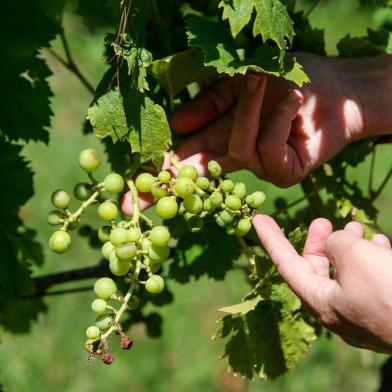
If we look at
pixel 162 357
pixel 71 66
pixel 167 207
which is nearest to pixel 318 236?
pixel 167 207

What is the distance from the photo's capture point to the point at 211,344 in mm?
3570

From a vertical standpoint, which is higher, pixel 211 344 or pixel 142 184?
pixel 142 184

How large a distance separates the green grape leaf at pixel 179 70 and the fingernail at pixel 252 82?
0.11 m

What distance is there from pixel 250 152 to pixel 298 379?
200 cm

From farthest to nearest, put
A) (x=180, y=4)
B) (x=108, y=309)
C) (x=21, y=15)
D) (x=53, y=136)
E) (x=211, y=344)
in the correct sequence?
(x=53, y=136), (x=211, y=344), (x=180, y=4), (x=21, y=15), (x=108, y=309)

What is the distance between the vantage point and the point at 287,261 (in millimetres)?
1345

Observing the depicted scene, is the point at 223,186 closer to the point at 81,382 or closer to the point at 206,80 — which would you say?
→ the point at 206,80

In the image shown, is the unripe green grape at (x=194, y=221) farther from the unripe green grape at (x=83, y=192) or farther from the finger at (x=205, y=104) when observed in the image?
the finger at (x=205, y=104)

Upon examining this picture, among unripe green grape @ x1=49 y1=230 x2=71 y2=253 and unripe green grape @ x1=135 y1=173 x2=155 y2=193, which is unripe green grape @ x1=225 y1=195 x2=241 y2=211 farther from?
unripe green grape @ x1=49 y1=230 x2=71 y2=253

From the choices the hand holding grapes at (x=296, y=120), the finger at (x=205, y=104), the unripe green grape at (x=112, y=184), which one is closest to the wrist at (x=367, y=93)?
the hand holding grapes at (x=296, y=120)

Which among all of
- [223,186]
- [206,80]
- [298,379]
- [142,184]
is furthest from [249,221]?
[298,379]

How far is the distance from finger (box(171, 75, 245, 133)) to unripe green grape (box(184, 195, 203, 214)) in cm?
37

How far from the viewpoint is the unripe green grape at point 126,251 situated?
127cm

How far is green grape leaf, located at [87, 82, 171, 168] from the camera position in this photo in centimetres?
142
